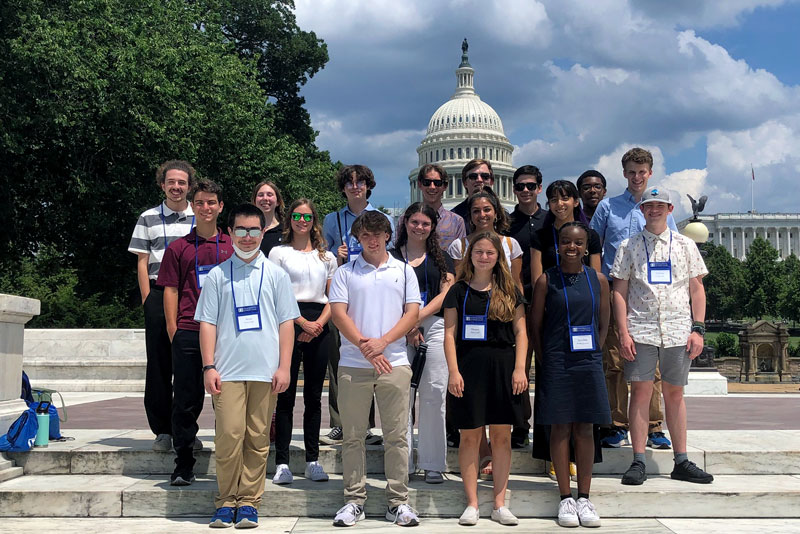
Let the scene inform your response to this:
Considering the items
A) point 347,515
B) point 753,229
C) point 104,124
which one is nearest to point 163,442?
point 347,515

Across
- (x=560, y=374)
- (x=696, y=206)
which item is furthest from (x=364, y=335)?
(x=696, y=206)

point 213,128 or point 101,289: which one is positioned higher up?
point 213,128

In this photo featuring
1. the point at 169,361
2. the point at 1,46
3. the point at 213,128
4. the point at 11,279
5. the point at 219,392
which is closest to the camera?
the point at 219,392

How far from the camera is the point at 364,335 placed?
5.54m

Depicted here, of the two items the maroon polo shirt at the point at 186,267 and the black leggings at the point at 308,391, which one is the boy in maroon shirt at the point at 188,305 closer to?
the maroon polo shirt at the point at 186,267

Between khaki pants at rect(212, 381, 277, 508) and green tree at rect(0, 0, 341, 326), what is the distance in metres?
16.6

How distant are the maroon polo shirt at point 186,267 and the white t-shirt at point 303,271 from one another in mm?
400

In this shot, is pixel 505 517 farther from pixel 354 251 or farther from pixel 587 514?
pixel 354 251

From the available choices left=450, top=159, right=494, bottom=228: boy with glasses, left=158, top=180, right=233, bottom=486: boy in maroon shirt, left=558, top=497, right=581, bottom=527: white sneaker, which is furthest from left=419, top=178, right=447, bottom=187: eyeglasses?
left=558, top=497, right=581, bottom=527: white sneaker

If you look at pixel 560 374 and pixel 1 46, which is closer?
pixel 560 374

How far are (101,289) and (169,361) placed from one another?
20.7 meters

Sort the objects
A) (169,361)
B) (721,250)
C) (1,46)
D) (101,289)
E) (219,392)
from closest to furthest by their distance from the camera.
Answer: (219,392) < (169,361) < (1,46) < (101,289) < (721,250)

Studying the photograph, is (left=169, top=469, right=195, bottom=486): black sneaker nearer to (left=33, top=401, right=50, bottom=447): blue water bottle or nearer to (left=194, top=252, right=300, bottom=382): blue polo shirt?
(left=194, top=252, right=300, bottom=382): blue polo shirt

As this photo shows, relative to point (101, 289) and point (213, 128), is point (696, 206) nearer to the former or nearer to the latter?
point (213, 128)
